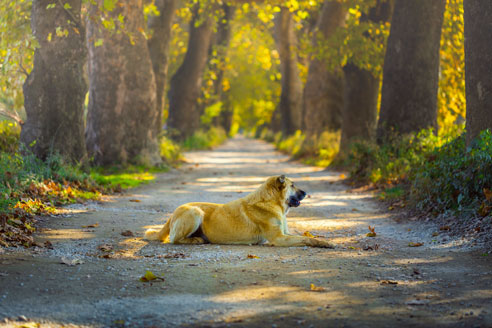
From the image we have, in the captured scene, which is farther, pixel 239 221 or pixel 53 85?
pixel 53 85

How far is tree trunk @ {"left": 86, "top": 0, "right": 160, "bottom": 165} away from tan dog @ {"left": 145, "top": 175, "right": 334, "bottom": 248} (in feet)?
33.8

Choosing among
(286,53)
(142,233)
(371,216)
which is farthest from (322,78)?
(142,233)

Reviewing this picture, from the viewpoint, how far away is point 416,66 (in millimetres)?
15141

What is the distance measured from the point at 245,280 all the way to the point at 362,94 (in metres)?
15.0

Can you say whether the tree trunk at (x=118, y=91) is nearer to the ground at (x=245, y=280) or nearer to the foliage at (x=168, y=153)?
the foliage at (x=168, y=153)

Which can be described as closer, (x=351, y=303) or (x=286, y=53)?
(x=351, y=303)

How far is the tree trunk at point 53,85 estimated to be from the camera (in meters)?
12.5

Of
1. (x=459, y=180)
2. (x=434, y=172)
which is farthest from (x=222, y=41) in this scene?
(x=459, y=180)

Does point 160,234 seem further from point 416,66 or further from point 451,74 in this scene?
point 451,74

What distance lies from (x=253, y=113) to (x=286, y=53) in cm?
4265

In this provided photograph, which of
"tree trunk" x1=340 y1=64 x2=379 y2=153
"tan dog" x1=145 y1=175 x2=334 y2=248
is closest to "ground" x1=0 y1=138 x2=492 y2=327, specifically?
"tan dog" x1=145 y1=175 x2=334 y2=248

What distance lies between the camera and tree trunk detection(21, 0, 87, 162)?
1245cm

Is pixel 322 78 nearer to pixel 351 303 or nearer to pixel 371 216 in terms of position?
pixel 371 216

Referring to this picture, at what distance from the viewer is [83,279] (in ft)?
18.5
